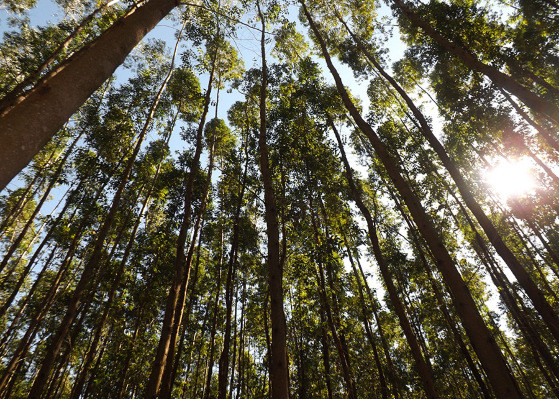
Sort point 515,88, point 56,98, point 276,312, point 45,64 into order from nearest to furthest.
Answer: point 56,98, point 276,312, point 515,88, point 45,64

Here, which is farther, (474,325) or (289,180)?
(289,180)

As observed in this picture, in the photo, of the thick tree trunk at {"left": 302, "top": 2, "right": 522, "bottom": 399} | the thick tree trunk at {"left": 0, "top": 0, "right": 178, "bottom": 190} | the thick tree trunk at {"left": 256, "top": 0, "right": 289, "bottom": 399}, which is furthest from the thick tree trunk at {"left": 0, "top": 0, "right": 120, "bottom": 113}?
the thick tree trunk at {"left": 302, "top": 2, "right": 522, "bottom": 399}

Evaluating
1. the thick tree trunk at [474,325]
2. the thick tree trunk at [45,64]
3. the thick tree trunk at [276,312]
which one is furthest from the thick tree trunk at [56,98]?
the thick tree trunk at [474,325]

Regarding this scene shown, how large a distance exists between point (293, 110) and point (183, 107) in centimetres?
732

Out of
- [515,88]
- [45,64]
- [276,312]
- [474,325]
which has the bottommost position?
[474,325]

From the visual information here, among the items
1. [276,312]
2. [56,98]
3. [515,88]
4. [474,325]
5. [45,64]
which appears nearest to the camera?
[56,98]

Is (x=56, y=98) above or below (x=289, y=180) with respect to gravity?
below

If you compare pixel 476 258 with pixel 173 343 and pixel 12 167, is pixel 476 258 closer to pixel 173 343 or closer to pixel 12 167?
pixel 173 343

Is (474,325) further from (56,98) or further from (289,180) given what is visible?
(289,180)

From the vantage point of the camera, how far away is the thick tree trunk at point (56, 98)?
109cm

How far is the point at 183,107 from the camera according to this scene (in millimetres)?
14539

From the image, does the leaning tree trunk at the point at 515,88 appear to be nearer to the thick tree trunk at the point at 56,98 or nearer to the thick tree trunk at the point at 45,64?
the thick tree trunk at the point at 56,98

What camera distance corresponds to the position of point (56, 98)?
1365mm

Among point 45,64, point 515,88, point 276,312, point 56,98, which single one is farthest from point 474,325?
point 45,64
